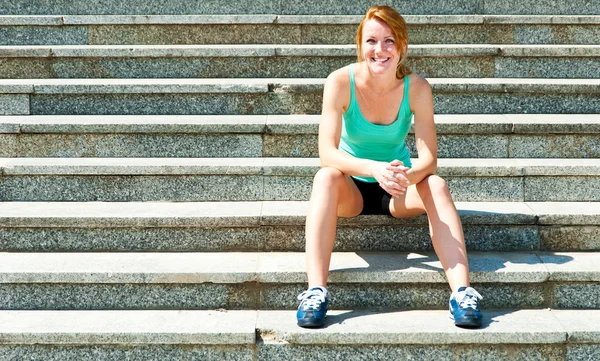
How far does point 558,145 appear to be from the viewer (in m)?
4.17

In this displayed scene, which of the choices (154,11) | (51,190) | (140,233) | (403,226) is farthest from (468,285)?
(154,11)

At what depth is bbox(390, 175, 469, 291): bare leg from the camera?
320 cm

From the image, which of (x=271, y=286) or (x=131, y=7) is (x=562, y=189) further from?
(x=131, y=7)

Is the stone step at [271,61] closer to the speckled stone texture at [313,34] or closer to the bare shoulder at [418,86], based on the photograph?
the speckled stone texture at [313,34]

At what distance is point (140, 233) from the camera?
3.67 meters

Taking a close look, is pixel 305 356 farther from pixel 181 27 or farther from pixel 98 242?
pixel 181 27

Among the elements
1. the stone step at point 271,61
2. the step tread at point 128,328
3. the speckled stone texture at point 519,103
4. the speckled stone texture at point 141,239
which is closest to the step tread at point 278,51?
the stone step at point 271,61

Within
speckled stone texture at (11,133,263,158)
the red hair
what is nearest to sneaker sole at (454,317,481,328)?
the red hair

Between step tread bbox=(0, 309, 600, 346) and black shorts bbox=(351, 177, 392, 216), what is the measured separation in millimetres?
534

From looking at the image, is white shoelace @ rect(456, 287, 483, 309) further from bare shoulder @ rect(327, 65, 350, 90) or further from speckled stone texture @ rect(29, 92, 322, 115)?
speckled stone texture @ rect(29, 92, 322, 115)

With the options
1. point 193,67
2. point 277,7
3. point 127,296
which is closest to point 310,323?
point 127,296

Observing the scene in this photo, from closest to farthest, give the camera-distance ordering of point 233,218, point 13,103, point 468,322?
1. point 468,322
2. point 233,218
3. point 13,103

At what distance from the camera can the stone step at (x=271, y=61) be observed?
15.6ft

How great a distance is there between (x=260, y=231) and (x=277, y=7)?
2.29 metres
